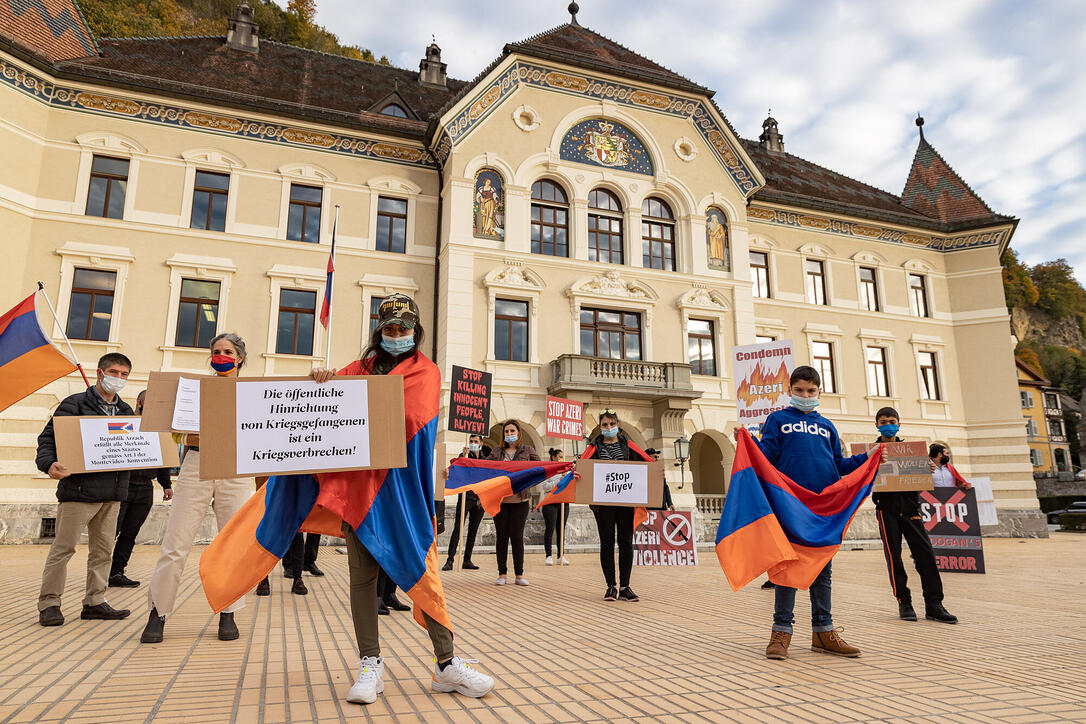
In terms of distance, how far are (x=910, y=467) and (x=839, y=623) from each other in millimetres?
1945

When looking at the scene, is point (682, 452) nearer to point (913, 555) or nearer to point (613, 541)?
A: point (613, 541)

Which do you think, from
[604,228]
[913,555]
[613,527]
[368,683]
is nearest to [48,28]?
[604,228]

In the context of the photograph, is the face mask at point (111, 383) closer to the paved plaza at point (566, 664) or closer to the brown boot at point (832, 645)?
the paved plaza at point (566, 664)

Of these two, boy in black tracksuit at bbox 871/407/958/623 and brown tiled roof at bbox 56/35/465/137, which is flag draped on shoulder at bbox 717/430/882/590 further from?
brown tiled roof at bbox 56/35/465/137

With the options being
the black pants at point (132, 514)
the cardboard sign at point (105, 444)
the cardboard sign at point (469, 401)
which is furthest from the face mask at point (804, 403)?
the cardboard sign at point (469, 401)

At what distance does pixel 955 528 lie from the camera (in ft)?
33.9

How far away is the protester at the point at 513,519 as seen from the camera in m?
9.39

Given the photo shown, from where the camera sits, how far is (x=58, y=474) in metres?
5.75

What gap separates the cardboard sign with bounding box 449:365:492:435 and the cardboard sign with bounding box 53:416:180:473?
7.79 metres

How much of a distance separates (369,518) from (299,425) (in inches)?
26.8

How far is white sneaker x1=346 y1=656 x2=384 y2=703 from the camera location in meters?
3.47

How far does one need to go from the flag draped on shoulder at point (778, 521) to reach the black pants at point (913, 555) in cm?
201

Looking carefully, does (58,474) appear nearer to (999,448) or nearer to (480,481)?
(480,481)

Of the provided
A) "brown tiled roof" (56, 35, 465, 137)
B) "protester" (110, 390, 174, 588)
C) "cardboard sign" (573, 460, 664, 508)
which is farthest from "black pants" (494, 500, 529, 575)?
"brown tiled roof" (56, 35, 465, 137)
